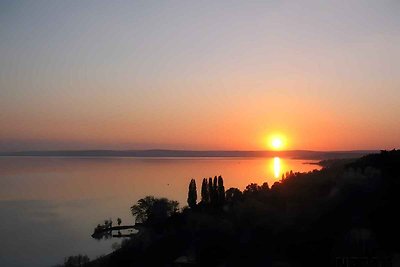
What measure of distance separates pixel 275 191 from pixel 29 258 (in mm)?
28459

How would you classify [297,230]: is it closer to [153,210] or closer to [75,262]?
[75,262]

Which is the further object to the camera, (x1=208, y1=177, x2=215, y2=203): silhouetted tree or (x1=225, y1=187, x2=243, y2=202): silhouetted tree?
(x1=208, y1=177, x2=215, y2=203): silhouetted tree

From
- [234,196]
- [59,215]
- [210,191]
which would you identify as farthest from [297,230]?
[59,215]

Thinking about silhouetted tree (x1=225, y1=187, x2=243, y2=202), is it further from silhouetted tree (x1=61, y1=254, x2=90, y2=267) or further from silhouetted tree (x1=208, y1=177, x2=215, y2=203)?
silhouetted tree (x1=61, y1=254, x2=90, y2=267)

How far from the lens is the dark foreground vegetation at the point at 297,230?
29250 millimetres

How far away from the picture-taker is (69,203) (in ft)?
311


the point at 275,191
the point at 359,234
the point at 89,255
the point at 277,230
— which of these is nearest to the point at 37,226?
the point at 89,255

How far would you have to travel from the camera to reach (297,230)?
3312 cm

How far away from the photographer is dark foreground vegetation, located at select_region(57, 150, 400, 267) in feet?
96.0

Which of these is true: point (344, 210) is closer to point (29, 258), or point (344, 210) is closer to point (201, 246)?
point (201, 246)

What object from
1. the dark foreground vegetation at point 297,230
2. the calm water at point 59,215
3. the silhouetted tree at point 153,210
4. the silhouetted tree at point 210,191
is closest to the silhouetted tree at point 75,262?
the calm water at point 59,215

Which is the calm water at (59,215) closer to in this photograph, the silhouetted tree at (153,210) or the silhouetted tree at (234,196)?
the silhouetted tree at (153,210)

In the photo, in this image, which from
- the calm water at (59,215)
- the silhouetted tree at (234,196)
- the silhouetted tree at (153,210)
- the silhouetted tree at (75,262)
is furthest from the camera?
the silhouetted tree at (153,210)


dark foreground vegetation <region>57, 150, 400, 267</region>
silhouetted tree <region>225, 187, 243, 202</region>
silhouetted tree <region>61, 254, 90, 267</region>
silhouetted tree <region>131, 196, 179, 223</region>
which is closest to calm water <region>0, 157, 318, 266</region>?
silhouetted tree <region>61, 254, 90, 267</region>
